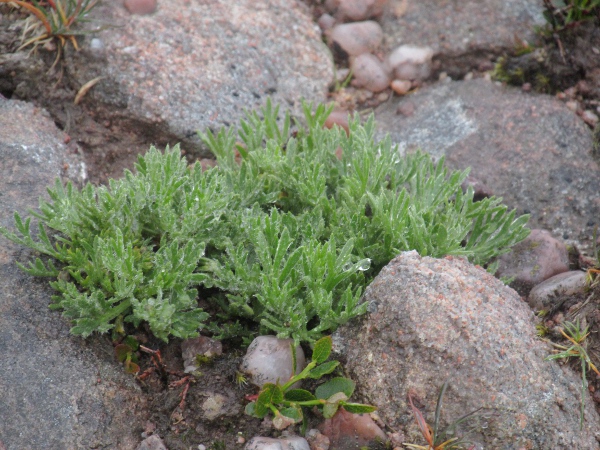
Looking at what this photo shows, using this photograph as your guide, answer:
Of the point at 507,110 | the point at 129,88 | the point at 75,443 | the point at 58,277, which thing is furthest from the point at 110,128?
the point at 507,110

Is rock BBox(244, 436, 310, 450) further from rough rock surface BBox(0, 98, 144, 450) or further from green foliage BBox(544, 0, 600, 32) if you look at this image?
green foliage BBox(544, 0, 600, 32)

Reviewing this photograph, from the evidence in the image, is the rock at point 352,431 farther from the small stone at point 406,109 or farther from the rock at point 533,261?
the small stone at point 406,109

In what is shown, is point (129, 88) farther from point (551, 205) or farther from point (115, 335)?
point (551, 205)

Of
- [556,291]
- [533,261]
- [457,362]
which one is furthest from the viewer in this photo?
[533,261]

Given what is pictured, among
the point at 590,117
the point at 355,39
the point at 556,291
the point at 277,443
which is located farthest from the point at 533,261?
the point at 355,39

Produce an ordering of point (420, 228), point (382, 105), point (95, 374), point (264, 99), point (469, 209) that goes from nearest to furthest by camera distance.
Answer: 1. point (95, 374)
2. point (420, 228)
3. point (469, 209)
4. point (264, 99)
5. point (382, 105)

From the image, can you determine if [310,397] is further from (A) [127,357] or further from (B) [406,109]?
(B) [406,109]
